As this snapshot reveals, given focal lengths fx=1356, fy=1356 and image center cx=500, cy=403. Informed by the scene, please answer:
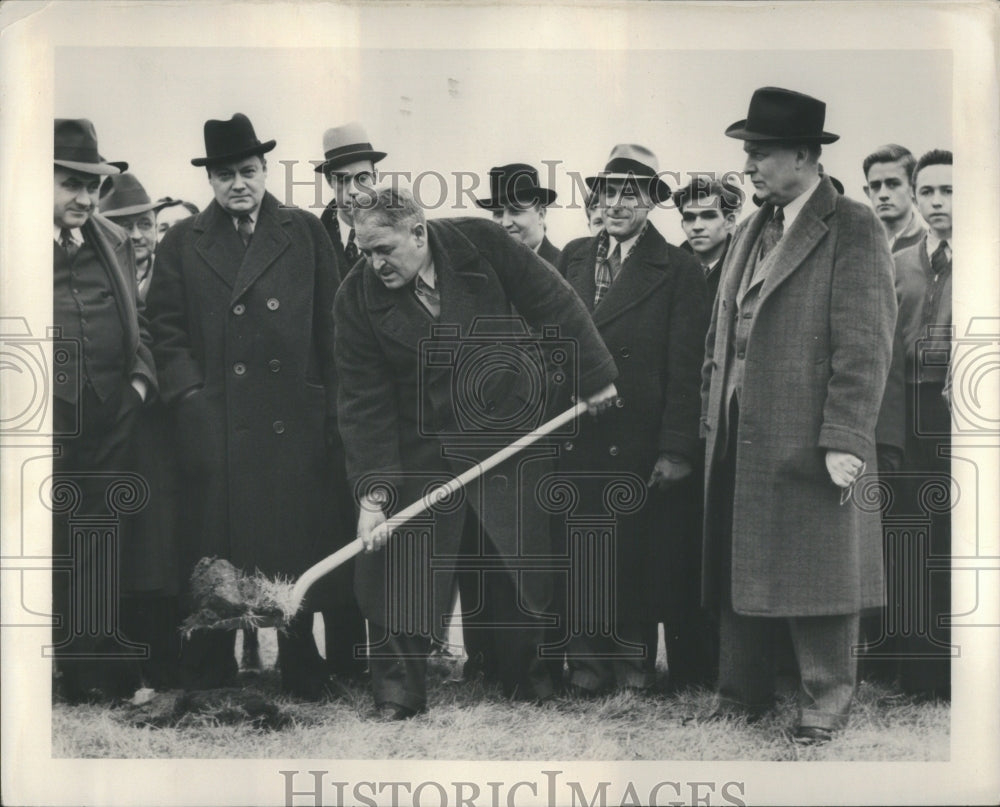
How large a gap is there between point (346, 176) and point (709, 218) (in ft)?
4.49

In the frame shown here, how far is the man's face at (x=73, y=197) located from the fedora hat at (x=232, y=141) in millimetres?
413

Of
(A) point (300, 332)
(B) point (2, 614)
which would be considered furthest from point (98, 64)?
(B) point (2, 614)

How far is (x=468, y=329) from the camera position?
5023 mm

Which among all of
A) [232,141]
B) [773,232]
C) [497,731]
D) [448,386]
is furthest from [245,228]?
[497,731]

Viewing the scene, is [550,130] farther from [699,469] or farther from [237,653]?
[237,653]

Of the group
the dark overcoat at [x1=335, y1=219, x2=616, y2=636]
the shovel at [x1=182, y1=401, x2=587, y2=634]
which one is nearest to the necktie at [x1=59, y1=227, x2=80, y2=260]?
the dark overcoat at [x1=335, y1=219, x2=616, y2=636]

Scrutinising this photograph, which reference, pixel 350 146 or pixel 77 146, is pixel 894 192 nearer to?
pixel 350 146

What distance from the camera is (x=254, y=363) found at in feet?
16.6

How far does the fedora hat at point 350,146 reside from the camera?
5066mm

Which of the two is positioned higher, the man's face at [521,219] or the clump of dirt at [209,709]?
the man's face at [521,219]

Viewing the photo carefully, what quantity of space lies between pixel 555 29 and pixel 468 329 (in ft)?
3.85

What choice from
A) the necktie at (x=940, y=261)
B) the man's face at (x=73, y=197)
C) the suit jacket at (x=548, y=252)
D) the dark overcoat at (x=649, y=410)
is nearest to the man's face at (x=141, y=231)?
the man's face at (x=73, y=197)

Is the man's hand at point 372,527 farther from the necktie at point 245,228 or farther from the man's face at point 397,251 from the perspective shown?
the necktie at point 245,228

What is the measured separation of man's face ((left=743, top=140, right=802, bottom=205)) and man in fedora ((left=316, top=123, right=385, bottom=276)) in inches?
54.6
